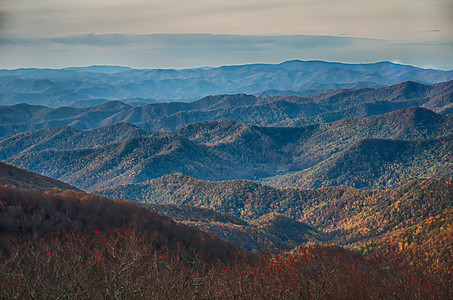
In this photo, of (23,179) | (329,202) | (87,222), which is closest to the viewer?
(87,222)

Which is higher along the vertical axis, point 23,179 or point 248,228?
point 23,179

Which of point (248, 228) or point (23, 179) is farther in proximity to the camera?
point (248, 228)

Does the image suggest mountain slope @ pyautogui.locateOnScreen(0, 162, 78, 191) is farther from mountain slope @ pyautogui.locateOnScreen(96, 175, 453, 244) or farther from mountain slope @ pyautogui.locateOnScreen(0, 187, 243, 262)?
mountain slope @ pyautogui.locateOnScreen(96, 175, 453, 244)

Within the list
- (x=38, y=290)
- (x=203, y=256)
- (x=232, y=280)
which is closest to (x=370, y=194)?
(x=203, y=256)

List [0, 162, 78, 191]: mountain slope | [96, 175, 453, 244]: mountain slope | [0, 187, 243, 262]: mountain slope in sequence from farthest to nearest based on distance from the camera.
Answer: [96, 175, 453, 244]: mountain slope, [0, 162, 78, 191]: mountain slope, [0, 187, 243, 262]: mountain slope

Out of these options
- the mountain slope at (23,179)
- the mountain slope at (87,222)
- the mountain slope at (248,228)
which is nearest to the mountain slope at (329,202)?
the mountain slope at (248,228)

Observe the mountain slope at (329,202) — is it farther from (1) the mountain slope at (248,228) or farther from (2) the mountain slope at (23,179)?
(2) the mountain slope at (23,179)

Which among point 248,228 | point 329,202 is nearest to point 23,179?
point 248,228

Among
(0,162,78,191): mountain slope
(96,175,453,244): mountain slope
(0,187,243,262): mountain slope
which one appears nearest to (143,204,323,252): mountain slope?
(96,175,453,244): mountain slope

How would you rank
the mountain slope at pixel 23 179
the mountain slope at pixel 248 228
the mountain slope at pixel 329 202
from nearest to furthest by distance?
the mountain slope at pixel 23 179 → the mountain slope at pixel 248 228 → the mountain slope at pixel 329 202

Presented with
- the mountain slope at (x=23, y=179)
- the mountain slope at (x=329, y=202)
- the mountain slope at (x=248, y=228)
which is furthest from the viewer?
the mountain slope at (x=329, y=202)

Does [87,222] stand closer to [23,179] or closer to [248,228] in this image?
[23,179]

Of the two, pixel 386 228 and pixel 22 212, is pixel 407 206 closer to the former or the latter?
pixel 386 228

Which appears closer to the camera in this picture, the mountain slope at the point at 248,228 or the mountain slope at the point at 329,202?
the mountain slope at the point at 248,228
